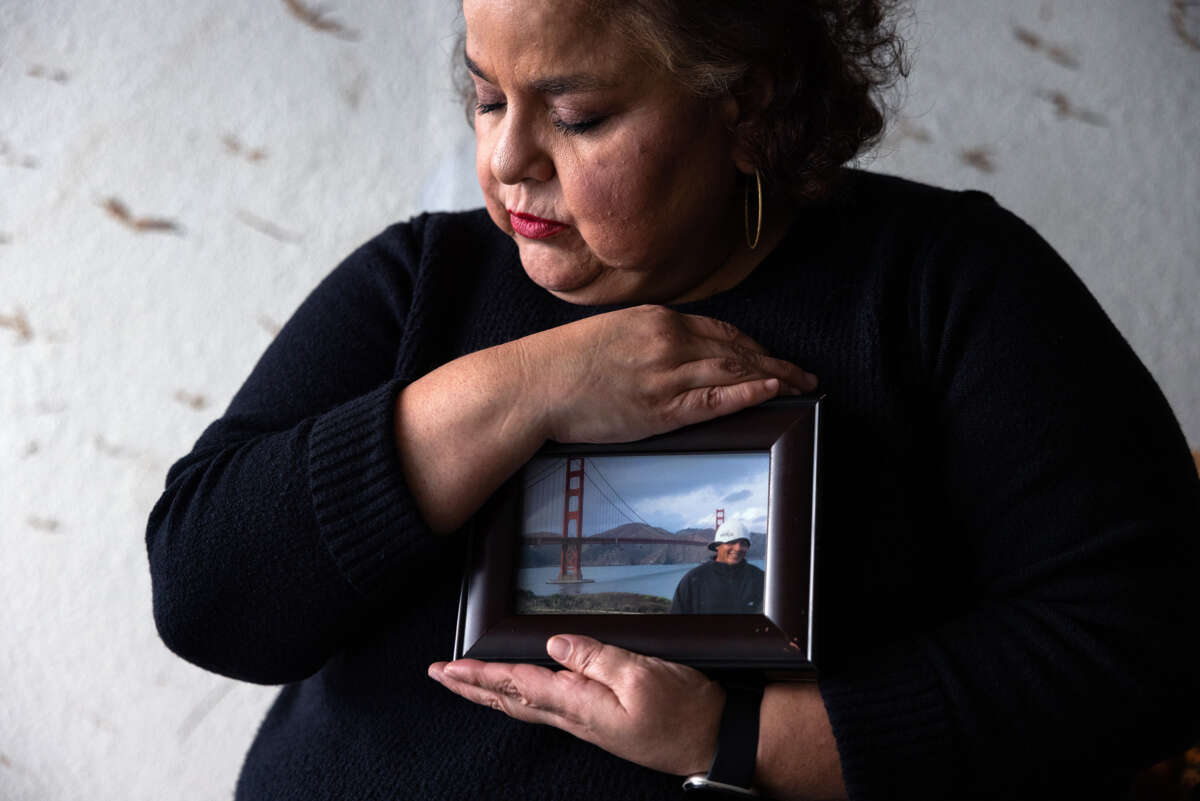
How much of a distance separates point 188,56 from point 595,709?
1311 millimetres

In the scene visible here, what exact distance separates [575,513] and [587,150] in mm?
358

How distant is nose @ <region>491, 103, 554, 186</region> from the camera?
1.05 m

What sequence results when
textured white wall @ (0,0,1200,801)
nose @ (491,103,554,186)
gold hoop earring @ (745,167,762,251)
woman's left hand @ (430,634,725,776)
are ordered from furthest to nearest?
1. textured white wall @ (0,0,1200,801)
2. gold hoop earring @ (745,167,762,251)
3. nose @ (491,103,554,186)
4. woman's left hand @ (430,634,725,776)

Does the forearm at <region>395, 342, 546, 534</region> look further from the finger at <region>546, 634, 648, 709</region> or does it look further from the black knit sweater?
the finger at <region>546, 634, 648, 709</region>

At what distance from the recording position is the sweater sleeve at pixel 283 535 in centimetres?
106

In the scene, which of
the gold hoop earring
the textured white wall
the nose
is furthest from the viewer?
the textured white wall

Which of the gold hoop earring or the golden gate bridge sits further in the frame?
the gold hoop earring

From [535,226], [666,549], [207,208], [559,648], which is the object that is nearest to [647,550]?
[666,549]

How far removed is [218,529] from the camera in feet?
3.59

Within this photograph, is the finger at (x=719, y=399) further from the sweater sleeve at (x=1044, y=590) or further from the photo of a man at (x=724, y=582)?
the sweater sleeve at (x=1044, y=590)

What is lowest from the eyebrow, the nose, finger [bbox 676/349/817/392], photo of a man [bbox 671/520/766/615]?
photo of a man [bbox 671/520/766/615]

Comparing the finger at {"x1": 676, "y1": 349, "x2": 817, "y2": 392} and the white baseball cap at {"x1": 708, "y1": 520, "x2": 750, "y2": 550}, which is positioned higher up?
the finger at {"x1": 676, "y1": 349, "x2": 817, "y2": 392}

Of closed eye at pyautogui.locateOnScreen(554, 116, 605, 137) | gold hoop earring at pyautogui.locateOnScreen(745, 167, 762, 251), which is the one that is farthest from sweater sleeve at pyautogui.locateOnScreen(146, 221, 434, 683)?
gold hoop earring at pyautogui.locateOnScreen(745, 167, 762, 251)

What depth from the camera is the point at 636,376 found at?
1.03 metres
